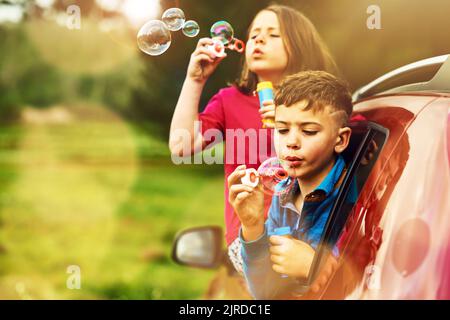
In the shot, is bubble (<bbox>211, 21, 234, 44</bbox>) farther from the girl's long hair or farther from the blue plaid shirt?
the blue plaid shirt

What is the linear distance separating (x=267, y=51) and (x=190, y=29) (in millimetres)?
413

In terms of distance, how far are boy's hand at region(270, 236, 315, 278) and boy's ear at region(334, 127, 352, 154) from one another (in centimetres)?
42

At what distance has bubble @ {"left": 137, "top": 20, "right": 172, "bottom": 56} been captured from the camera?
3.17m

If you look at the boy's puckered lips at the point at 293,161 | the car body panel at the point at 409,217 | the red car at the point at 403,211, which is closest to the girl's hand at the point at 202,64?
the boy's puckered lips at the point at 293,161

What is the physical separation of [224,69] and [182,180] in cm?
63

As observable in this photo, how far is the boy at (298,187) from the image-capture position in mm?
2512

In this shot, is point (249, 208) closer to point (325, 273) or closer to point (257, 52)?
point (325, 273)

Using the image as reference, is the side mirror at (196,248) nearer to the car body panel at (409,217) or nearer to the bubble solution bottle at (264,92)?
the bubble solution bottle at (264,92)

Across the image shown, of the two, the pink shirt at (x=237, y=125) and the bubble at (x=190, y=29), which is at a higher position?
the bubble at (x=190, y=29)

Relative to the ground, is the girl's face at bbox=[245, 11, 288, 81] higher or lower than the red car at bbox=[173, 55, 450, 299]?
higher

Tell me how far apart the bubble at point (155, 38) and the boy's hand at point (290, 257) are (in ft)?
3.89

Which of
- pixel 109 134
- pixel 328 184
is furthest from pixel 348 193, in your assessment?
pixel 109 134

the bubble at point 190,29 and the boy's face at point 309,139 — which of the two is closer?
the boy's face at point 309,139

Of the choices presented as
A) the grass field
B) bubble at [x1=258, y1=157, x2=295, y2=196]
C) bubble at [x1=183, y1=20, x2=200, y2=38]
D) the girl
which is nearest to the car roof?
Answer: the girl
